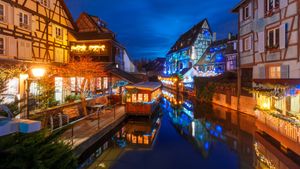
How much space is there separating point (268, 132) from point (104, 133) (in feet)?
29.3

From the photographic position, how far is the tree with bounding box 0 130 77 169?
324 centimetres

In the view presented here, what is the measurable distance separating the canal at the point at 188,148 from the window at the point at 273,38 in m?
5.67

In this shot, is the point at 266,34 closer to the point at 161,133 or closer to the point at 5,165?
the point at 161,133

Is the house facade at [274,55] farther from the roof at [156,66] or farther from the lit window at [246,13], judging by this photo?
the roof at [156,66]

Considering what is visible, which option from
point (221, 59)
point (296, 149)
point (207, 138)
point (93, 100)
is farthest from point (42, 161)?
point (221, 59)

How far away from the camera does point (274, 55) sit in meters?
15.1

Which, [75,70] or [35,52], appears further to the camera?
[35,52]

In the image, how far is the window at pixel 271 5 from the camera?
1484cm

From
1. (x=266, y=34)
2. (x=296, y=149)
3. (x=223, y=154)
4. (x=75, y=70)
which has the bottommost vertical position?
(x=223, y=154)

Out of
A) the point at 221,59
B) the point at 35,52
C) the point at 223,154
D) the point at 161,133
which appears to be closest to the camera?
the point at 223,154

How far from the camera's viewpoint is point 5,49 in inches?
583

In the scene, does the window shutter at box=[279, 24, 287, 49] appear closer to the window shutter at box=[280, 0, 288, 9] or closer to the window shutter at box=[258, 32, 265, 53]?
the window shutter at box=[280, 0, 288, 9]

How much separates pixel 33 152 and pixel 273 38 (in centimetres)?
1660

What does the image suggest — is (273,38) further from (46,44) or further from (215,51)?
(215,51)
